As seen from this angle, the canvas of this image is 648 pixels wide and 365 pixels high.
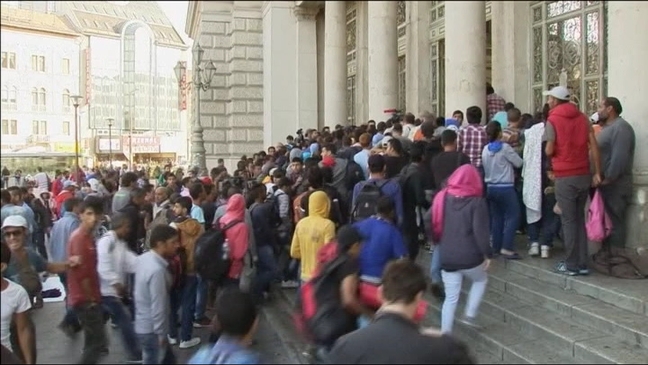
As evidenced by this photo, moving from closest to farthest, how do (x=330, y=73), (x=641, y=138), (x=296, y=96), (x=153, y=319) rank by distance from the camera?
(x=153, y=319) → (x=641, y=138) → (x=330, y=73) → (x=296, y=96)

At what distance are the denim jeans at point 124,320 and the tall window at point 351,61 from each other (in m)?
15.8

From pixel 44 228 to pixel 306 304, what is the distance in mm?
11087

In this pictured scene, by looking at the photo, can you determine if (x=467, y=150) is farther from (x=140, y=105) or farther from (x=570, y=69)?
(x=140, y=105)

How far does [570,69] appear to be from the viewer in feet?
38.7

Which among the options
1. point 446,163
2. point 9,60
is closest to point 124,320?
point 446,163

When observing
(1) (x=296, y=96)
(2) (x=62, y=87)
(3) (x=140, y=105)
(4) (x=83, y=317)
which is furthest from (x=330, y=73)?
(3) (x=140, y=105)

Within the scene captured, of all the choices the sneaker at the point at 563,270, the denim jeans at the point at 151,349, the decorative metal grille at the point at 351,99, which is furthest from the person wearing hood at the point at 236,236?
the decorative metal grille at the point at 351,99

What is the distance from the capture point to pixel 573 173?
6.37 metres

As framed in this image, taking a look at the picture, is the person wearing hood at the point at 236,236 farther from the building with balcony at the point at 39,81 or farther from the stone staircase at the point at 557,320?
the building with balcony at the point at 39,81

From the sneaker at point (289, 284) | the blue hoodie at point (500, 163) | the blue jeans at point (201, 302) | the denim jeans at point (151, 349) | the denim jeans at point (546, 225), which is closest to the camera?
the denim jeans at point (151, 349)

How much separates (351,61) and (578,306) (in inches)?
658

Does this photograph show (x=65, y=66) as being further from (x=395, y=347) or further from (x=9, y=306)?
(x=395, y=347)

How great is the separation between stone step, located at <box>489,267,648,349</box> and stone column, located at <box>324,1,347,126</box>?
12.9 m

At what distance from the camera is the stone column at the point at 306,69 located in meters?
22.8
